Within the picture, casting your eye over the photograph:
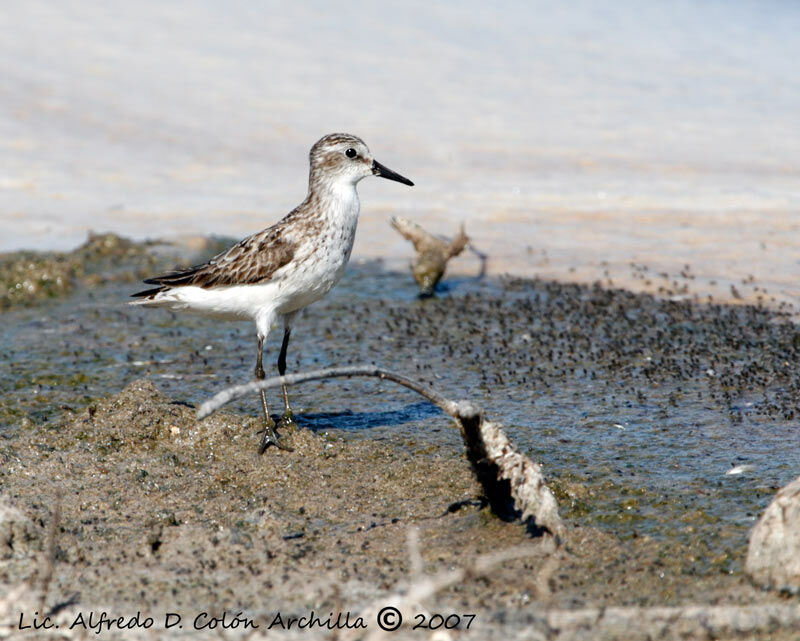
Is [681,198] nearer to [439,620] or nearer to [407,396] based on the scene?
[407,396]

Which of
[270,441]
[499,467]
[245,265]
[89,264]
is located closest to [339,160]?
[245,265]

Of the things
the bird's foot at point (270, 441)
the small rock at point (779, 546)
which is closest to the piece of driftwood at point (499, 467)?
the small rock at point (779, 546)

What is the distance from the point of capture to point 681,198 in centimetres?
1367

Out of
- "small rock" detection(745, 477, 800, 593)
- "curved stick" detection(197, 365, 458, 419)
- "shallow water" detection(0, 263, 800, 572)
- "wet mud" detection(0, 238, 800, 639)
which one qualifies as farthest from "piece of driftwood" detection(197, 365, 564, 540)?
"small rock" detection(745, 477, 800, 593)

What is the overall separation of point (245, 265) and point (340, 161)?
1116 mm

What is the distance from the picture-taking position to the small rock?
4461 millimetres

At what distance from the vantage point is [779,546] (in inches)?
177

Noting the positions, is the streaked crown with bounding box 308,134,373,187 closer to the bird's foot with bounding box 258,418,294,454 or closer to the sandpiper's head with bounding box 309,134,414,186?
the sandpiper's head with bounding box 309,134,414,186

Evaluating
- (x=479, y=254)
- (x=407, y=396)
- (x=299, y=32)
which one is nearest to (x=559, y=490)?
(x=407, y=396)

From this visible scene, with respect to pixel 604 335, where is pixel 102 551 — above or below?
below

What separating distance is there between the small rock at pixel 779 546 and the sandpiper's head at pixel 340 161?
164 inches

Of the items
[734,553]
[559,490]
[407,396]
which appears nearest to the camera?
[734,553]

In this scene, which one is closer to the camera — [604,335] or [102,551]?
[102,551]

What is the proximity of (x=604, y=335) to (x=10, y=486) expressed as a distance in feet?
16.9
